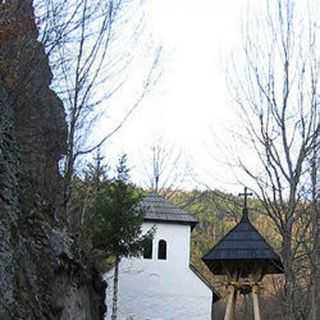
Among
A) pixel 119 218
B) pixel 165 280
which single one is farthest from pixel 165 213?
pixel 119 218

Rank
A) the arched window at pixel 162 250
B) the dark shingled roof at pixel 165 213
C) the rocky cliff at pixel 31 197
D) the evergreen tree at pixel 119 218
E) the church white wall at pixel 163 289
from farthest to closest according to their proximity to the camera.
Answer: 1. the dark shingled roof at pixel 165 213
2. the arched window at pixel 162 250
3. the church white wall at pixel 163 289
4. the evergreen tree at pixel 119 218
5. the rocky cliff at pixel 31 197

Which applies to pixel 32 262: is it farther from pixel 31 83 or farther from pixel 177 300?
pixel 177 300

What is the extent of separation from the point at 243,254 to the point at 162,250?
2032cm

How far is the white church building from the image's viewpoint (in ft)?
96.5

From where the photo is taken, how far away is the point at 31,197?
866cm

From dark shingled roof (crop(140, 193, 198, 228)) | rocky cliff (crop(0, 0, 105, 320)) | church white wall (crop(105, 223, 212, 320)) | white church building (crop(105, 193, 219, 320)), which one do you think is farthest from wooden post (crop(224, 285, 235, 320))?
dark shingled roof (crop(140, 193, 198, 228))

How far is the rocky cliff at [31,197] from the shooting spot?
241 inches

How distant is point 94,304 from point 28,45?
4538mm

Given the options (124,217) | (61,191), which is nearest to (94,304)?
(61,191)

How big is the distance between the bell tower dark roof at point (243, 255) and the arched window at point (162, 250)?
19.6 m

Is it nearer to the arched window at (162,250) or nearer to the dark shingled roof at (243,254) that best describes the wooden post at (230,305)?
the dark shingled roof at (243,254)

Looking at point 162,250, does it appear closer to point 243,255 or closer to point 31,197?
point 243,255

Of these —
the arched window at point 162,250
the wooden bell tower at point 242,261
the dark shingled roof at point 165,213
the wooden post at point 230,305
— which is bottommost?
the wooden post at point 230,305

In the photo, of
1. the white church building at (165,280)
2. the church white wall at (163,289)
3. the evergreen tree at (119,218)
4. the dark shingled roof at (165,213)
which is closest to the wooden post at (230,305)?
the evergreen tree at (119,218)
